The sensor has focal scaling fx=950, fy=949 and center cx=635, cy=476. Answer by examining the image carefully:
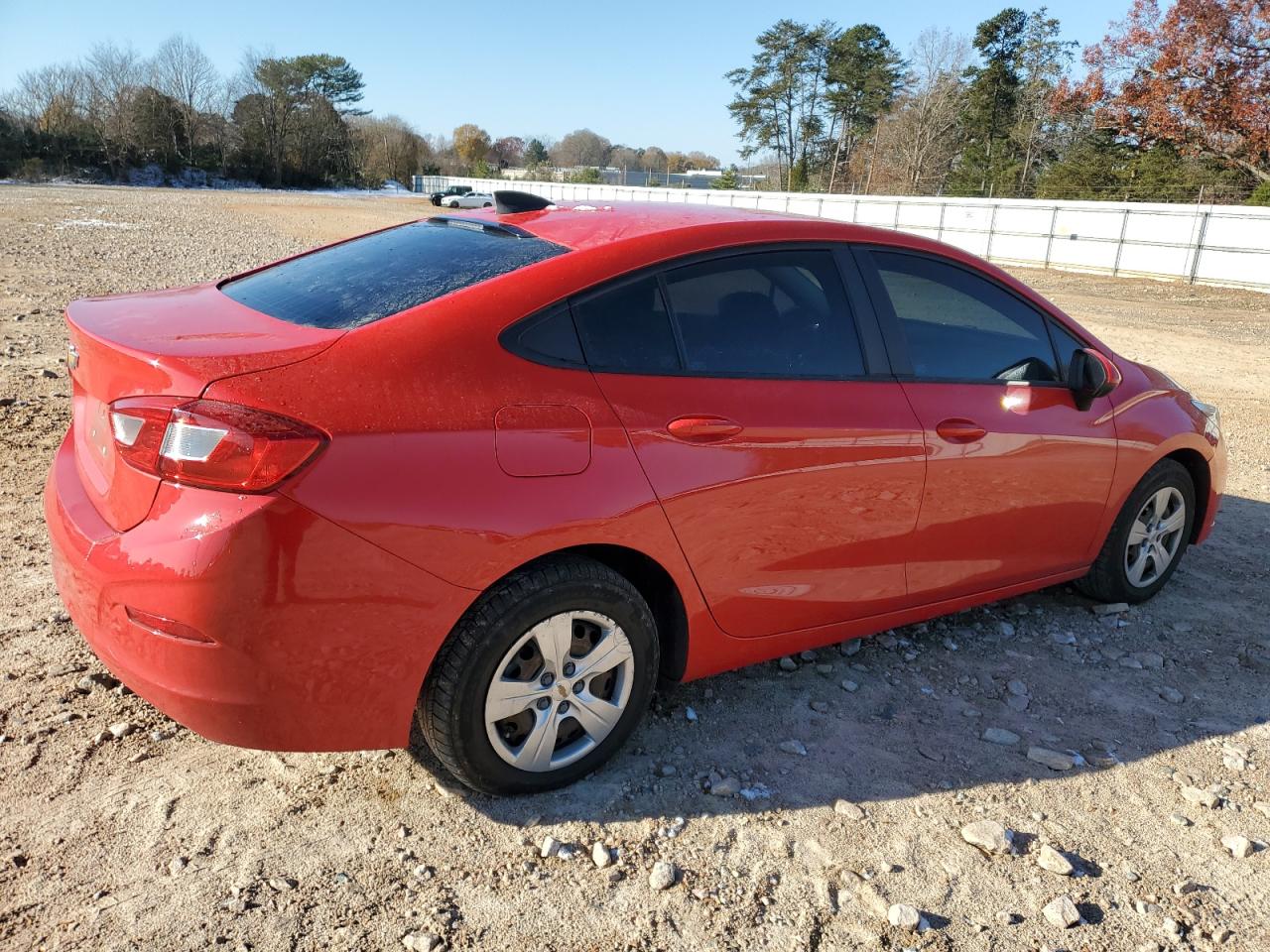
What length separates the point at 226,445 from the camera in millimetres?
2186

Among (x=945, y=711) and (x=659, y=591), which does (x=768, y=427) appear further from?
(x=945, y=711)

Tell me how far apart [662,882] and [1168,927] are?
132 cm

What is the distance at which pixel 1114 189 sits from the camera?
121ft

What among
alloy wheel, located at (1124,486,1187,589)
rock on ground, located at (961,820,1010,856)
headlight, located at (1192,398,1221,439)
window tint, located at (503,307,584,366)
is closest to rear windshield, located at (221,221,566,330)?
window tint, located at (503,307,584,366)

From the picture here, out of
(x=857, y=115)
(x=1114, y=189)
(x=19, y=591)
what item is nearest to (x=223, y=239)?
(x=19, y=591)

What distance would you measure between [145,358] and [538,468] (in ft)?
3.37

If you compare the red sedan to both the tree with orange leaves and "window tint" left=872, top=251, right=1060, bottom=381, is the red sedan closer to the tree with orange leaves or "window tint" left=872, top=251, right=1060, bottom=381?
"window tint" left=872, top=251, right=1060, bottom=381

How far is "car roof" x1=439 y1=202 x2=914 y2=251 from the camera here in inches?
119

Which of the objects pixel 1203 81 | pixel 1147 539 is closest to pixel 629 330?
pixel 1147 539

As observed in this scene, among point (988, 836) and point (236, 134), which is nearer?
point (988, 836)

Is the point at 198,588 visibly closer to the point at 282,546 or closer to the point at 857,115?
the point at 282,546

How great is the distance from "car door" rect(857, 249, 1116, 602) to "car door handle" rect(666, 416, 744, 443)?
83cm

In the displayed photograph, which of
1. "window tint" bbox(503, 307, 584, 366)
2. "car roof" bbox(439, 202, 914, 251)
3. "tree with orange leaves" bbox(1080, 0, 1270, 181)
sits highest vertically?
"tree with orange leaves" bbox(1080, 0, 1270, 181)

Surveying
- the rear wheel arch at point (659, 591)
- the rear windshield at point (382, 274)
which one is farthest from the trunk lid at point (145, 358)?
the rear wheel arch at point (659, 591)
